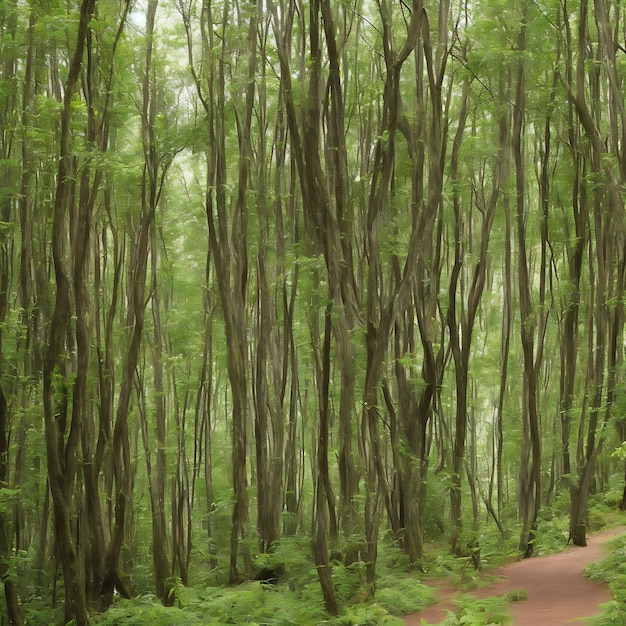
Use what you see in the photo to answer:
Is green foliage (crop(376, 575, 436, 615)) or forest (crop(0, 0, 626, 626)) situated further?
green foliage (crop(376, 575, 436, 615))

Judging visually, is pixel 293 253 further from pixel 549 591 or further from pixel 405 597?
pixel 549 591

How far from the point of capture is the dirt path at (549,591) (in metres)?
9.23

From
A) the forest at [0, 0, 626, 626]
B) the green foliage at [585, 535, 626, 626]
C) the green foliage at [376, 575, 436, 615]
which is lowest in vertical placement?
the green foliage at [376, 575, 436, 615]

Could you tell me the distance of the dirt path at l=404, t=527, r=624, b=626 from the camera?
9.23 metres

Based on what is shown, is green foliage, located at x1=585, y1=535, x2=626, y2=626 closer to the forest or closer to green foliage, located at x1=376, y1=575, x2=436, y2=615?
the forest

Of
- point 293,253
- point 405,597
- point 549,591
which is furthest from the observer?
point 293,253

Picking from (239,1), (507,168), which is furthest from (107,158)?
(507,168)

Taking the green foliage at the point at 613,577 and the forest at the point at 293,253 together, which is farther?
the forest at the point at 293,253

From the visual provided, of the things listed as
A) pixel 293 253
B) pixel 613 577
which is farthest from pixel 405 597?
pixel 293 253

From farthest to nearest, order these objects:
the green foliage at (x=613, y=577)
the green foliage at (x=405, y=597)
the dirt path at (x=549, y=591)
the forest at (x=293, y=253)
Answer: the green foliage at (x=405, y=597), the forest at (x=293, y=253), the dirt path at (x=549, y=591), the green foliage at (x=613, y=577)

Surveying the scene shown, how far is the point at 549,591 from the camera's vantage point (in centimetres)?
1048

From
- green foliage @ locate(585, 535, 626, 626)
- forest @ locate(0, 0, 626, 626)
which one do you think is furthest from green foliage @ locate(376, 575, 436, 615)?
green foliage @ locate(585, 535, 626, 626)

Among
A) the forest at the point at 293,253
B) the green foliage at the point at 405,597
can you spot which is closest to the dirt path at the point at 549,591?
the green foliage at the point at 405,597

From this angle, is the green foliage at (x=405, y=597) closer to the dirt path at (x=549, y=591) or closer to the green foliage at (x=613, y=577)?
the dirt path at (x=549, y=591)
